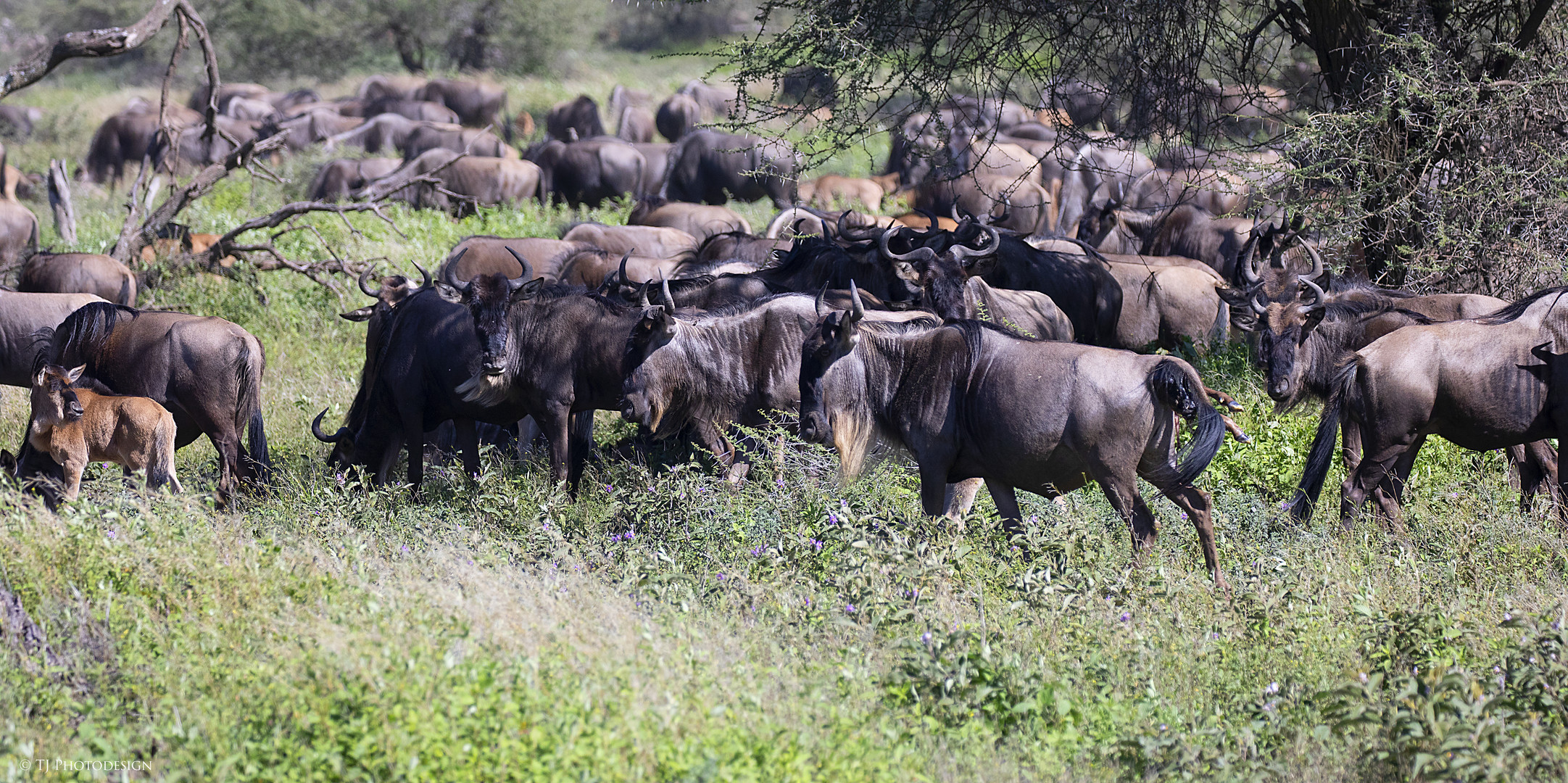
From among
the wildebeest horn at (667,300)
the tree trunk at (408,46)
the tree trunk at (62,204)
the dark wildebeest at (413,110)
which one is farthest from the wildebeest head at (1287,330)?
the tree trunk at (408,46)

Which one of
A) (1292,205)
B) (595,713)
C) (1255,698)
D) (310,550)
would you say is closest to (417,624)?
(595,713)

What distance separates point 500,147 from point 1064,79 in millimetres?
13911

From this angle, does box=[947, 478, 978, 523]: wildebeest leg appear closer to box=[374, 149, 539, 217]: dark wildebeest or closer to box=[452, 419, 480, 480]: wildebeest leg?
box=[452, 419, 480, 480]: wildebeest leg

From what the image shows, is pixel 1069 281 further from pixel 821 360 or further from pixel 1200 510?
pixel 1200 510

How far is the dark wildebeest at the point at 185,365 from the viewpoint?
7.76 metres

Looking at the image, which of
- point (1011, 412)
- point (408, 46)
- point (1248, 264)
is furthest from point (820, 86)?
point (408, 46)

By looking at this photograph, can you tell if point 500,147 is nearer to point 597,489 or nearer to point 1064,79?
point 1064,79

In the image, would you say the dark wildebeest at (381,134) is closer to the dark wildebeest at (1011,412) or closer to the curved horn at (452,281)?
the curved horn at (452,281)

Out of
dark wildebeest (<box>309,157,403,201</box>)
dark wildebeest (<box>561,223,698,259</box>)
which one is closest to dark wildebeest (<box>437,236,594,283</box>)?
dark wildebeest (<box>561,223,698,259</box>)

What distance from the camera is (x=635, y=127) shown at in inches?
1083

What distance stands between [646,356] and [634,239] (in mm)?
6186

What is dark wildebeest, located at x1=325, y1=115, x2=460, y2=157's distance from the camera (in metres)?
24.6

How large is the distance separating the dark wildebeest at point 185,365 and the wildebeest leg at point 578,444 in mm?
1846

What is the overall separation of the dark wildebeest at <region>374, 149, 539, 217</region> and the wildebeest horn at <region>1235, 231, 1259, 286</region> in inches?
440
